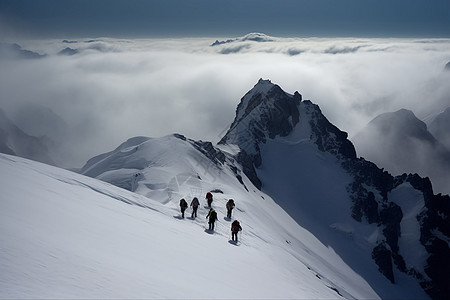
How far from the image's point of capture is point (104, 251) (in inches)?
507

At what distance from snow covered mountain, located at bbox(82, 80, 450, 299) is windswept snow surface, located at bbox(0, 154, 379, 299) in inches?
1317

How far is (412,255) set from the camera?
346ft

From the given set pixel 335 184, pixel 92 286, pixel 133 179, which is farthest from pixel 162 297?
pixel 335 184

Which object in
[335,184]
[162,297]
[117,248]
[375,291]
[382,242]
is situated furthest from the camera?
[335,184]

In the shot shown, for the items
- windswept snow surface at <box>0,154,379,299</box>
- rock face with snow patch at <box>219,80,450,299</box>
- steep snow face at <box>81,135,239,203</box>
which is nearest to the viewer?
windswept snow surface at <box>0,154,379,299</box>

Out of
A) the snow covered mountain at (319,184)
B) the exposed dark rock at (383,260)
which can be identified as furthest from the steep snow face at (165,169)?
the exposed dark rock at (383,260)

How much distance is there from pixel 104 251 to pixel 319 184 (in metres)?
109

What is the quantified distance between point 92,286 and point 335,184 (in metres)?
115

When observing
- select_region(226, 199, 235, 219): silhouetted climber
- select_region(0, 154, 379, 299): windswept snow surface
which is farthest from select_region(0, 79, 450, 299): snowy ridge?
select_region(226, 199, 235, 219): silhouetted climber

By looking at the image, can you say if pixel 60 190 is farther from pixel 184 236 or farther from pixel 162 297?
pixel 162 297

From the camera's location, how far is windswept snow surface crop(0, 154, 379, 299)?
355 inches

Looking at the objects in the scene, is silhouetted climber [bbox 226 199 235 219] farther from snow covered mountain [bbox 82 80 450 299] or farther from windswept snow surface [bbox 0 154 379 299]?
snow covered mountain [bbox 82 80 450 299]

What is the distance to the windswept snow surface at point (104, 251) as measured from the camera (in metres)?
9.02

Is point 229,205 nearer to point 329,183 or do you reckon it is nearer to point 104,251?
point 104,251
